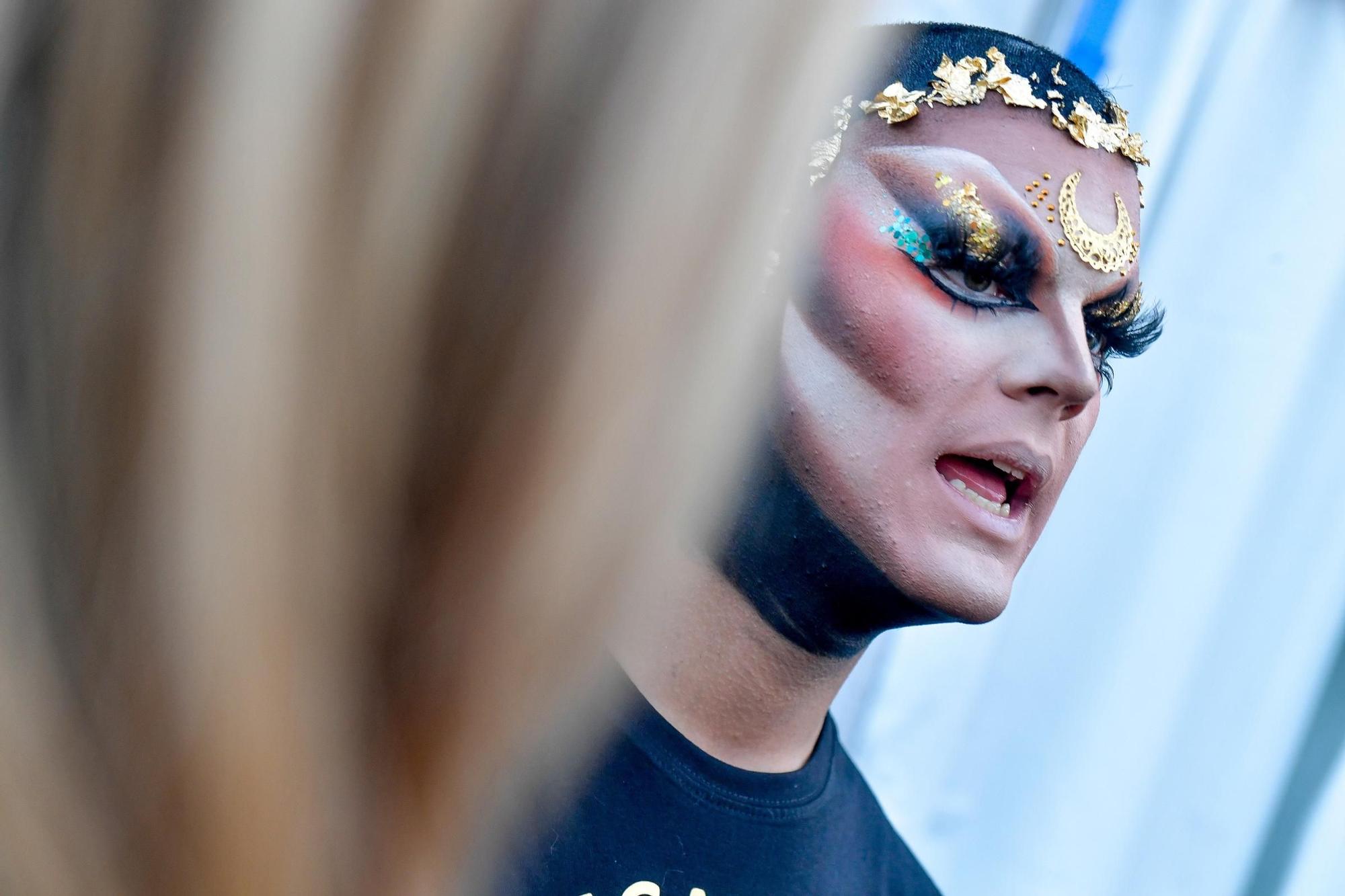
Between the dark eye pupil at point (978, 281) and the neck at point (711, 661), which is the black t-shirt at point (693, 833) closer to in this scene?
the neck at point (711, 661)

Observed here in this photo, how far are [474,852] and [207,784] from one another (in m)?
0.09

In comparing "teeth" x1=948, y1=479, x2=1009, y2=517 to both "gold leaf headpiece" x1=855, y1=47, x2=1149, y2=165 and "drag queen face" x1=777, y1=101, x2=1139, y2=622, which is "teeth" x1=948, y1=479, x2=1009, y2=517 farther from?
"gold leaf headpiece" x1=855, y1=47, x2=1149, y2=165

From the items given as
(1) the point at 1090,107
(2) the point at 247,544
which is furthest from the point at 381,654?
(1) the point at 1090,107

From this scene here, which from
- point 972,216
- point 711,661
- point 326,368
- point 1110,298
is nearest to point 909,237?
point 972,216

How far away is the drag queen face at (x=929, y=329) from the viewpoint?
2.19ft

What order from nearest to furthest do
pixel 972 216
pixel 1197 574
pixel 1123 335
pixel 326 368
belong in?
1. pixel 326 368
2. pixel 972 216
3. pixel 1123 335
4. pixel 1197 574

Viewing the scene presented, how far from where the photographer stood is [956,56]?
0.70m

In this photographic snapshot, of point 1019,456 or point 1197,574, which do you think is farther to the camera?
point 1197,574

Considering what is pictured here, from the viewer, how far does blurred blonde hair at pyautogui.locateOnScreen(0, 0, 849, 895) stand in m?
0.20

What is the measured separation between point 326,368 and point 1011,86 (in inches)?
23.7

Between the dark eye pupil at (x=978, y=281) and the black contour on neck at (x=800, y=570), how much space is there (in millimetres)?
160

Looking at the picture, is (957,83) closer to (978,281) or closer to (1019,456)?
(978,281)

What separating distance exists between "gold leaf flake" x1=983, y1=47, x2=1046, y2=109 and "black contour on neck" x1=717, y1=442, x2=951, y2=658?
270 mm

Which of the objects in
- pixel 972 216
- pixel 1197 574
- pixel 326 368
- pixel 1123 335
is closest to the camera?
pixel 326 368
